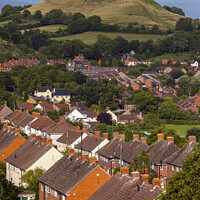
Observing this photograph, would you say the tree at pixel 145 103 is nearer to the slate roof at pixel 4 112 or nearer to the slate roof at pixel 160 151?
the slate roof at pixel 4 112

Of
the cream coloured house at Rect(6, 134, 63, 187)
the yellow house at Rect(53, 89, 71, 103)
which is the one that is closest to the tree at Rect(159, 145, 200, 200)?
the cream coloured house at Rect(6, 134, 63, 187)

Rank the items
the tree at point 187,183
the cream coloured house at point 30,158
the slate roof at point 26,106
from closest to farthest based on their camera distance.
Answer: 1. the tree at point 187,183
2. the cream coloured house at point 30,158
3. the slate roof at point 26,106

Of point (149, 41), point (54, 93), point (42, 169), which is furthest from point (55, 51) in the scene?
point (42, 169)

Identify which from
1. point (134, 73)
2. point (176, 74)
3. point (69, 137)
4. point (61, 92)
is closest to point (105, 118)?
point (61, 92)

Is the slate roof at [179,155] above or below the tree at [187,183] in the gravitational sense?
below

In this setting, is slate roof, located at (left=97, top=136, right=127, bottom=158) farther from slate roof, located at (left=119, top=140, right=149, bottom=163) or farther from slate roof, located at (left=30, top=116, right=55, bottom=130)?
slate roof, located at (left=30, top=116, right=55, bottom=130)

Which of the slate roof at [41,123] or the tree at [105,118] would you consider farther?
the tree at [105,118]

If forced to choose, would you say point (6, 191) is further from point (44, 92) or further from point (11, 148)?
point (44, 92)

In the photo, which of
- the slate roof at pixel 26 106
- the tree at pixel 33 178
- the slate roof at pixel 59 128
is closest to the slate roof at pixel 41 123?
the slate roof at pixel 59 128
